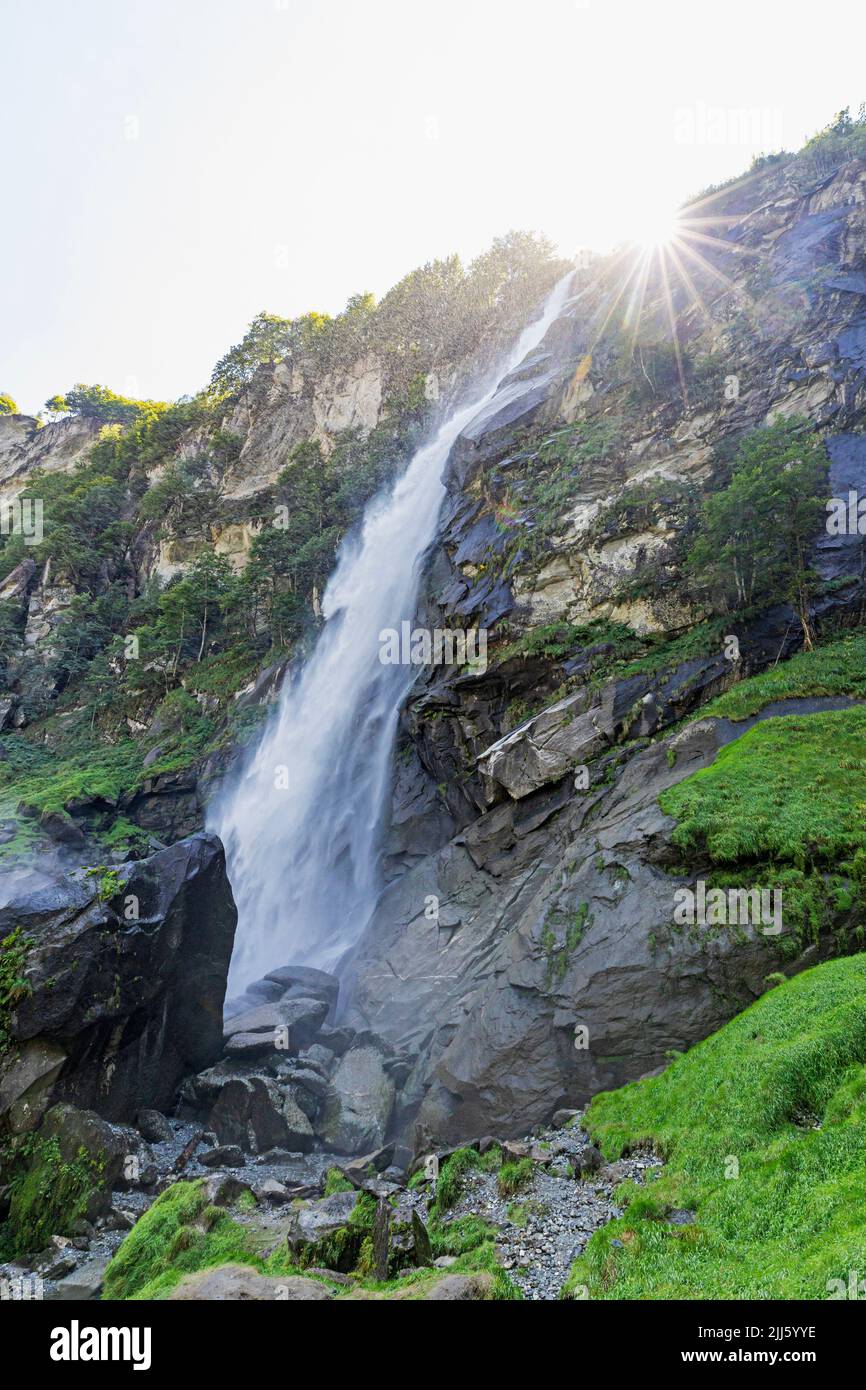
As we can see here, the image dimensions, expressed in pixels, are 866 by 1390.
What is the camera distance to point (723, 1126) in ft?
26.7

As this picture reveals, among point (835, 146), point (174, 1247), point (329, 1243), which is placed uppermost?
point (835, 146)

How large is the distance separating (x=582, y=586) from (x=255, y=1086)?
665 inches

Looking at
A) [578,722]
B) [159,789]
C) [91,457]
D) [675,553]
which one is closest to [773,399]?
[675,553]

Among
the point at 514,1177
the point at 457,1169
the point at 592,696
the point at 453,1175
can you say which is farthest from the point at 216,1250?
the point at 592,696

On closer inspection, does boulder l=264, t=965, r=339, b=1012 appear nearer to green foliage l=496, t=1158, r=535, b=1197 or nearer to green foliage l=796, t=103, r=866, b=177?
green foliage l=496, t=1158, r=535, b=1197

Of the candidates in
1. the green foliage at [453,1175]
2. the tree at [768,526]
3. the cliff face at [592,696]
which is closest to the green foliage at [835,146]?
the cliff face at [592,696]

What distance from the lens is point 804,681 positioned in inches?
659

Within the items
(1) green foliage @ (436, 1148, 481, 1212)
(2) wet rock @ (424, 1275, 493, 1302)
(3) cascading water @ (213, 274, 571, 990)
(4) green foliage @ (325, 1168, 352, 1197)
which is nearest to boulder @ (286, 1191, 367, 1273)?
(1) green foliage @ (436, 1148, 481, 1212)

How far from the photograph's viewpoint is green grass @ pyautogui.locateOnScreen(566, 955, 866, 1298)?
5.63 meters

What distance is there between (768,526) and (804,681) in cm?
476

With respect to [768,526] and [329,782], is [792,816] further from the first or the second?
[329,782]

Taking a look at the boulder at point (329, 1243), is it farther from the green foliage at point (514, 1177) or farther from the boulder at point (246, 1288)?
the green foliage at point (514, 1177)

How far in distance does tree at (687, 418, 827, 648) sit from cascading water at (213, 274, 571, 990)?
12.4 m
